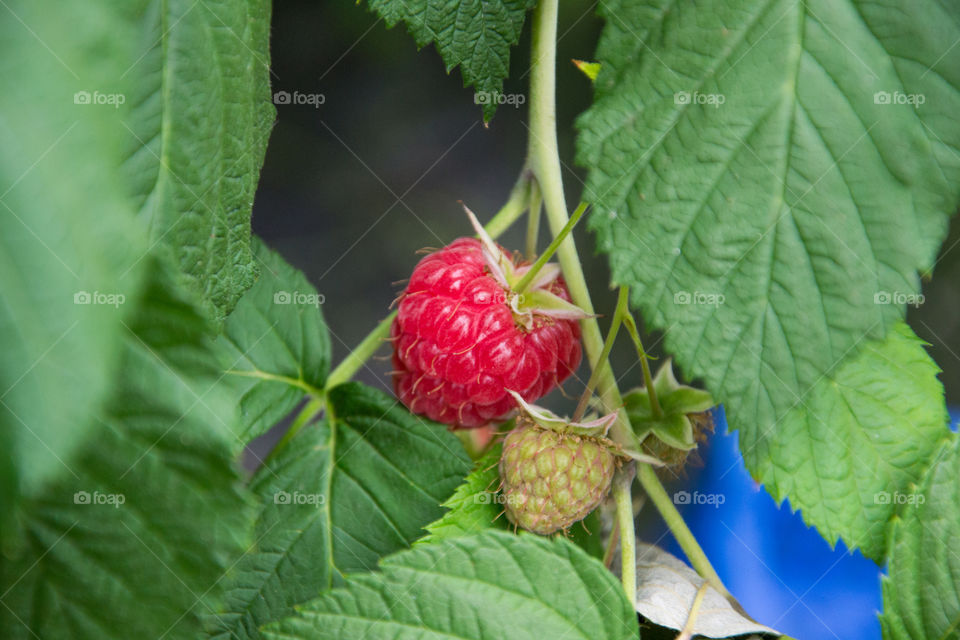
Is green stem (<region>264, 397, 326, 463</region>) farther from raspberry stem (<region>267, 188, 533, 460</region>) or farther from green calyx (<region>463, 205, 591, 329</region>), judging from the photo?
green calyx (<region>463, 205, 591, 329</region>)

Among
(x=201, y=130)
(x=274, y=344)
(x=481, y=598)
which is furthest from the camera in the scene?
(x=274, y=344)

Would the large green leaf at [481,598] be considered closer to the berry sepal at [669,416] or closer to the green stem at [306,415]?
the berry sepal at [669,416]

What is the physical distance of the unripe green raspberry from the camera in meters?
0.46

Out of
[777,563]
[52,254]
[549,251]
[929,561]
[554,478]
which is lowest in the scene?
[777,563]

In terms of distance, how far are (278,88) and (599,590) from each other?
0.64 meters

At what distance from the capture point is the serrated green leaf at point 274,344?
1.93 ft

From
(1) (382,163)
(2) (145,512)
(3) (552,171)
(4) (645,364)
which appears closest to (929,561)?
(4) (645,364)

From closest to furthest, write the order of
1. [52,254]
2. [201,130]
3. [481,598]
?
A: 1. [52,254]
2. [201,130]
3. [481,598]

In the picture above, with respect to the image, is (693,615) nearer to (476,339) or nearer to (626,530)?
(626,530)

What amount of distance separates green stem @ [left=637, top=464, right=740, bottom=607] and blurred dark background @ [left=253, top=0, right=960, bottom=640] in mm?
261

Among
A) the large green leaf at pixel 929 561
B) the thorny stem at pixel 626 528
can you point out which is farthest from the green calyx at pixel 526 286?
the large green leaf at pixel 929 561

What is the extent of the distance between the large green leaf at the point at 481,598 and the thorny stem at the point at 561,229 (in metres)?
0.05

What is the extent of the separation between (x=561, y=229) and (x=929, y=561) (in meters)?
0.28

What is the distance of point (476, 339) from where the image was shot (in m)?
0.50
